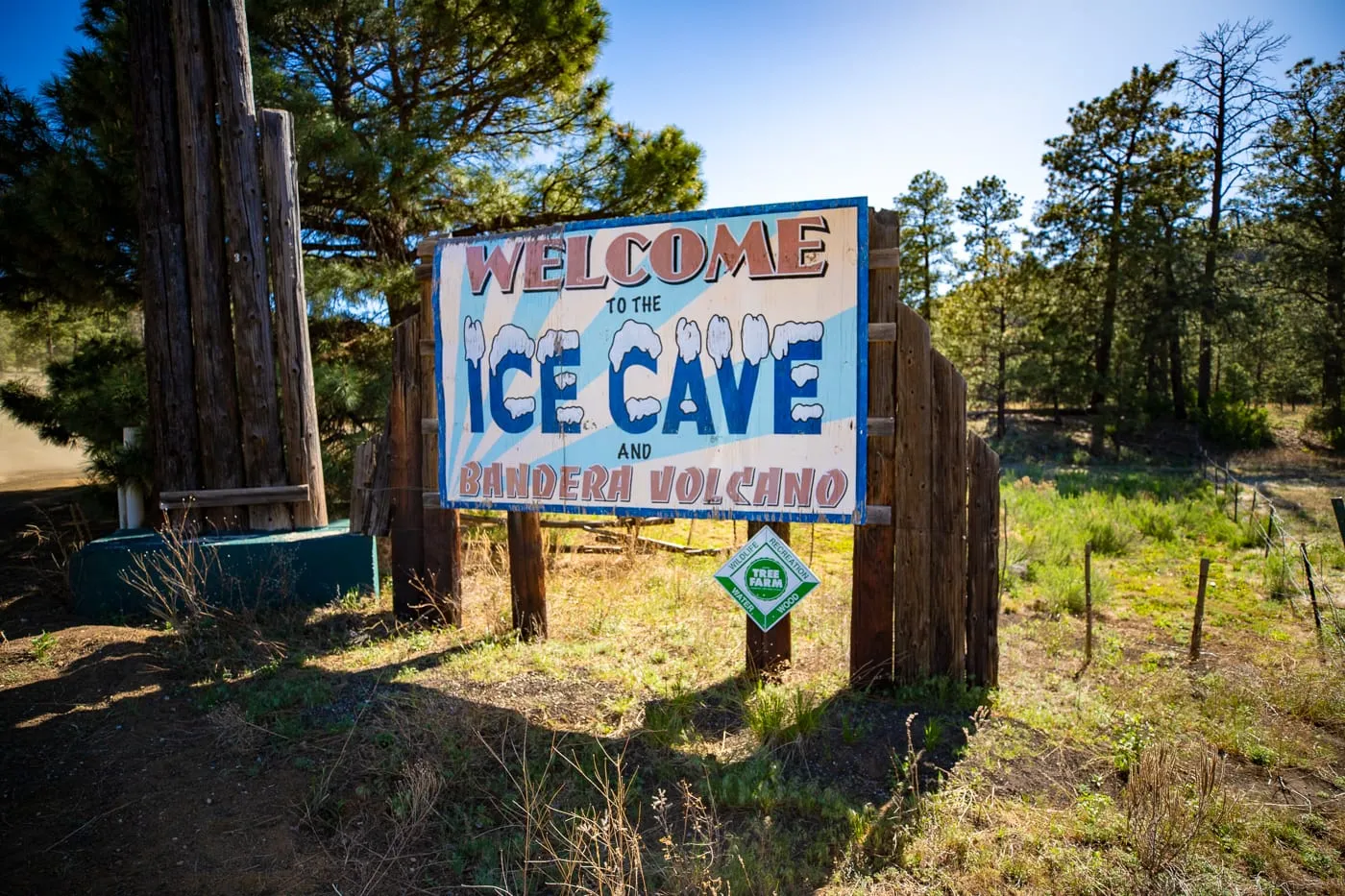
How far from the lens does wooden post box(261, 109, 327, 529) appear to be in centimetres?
684

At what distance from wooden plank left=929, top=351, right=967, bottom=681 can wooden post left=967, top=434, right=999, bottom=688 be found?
0.15 ft

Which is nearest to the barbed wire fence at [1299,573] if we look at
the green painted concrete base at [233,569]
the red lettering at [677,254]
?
the red lettering at [677,254]

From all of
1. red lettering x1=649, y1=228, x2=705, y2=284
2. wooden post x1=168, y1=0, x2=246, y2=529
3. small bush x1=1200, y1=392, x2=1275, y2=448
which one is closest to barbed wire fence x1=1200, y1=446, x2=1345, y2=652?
red lettering x1=649, y1=228, x2=705, y2=284

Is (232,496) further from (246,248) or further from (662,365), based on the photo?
(662,365)

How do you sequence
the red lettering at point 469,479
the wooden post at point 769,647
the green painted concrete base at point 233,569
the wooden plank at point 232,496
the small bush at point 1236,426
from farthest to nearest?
the small bush at point 1236,426 → the wooden plank at point 232,496 → the green painted concrete base at point 233,569 → the red lettering at point 469,479 → the wooden post at point 769,647

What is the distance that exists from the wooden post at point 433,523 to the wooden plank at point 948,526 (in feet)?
9.44

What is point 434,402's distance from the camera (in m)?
5.74

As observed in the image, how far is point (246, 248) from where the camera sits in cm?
683

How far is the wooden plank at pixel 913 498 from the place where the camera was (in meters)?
4.56

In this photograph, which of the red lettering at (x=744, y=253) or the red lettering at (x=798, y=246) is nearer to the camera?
the red lettering at (x=798, y=246)

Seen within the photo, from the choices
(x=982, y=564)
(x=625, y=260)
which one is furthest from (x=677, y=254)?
(x=982, y=564)

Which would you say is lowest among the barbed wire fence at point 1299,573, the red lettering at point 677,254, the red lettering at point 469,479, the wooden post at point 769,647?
the barbed wire fence at point 1299,573

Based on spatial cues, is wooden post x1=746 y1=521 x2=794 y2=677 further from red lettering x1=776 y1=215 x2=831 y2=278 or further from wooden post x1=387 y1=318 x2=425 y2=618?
wooden post x1=387 y1=318 x2=425 y2=618

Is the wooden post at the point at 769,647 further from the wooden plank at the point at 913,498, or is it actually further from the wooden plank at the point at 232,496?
the wooden plank at the point at 232,496
